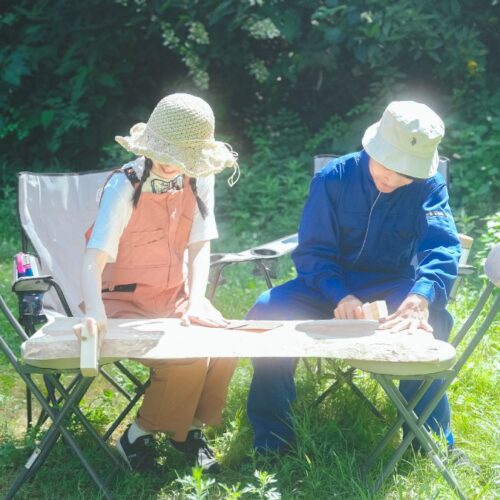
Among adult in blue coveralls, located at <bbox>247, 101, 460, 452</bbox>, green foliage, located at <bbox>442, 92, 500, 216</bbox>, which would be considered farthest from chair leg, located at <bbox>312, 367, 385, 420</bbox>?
green foliage, located at <bbox>442, 92, 500, 216</bbox>

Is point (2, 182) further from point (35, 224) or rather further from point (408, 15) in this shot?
point (35, 224)

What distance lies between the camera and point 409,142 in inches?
112

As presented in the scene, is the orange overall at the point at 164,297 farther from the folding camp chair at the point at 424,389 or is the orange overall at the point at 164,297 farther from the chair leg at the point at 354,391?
the folding camp chair at the point at 424,389

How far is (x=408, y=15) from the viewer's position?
226 inches

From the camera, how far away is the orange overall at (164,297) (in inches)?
117

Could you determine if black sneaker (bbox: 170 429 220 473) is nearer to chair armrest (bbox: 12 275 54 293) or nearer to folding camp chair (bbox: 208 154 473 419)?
folding camp chair (bbox: 208 154 473 419)

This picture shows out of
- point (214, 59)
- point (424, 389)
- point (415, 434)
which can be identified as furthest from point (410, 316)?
point (214, 59)

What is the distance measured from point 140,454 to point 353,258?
3.37 feet

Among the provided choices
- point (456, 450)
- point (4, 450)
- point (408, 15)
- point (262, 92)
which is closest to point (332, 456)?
point (456, 450)

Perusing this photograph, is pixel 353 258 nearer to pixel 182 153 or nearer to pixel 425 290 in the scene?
pixel 425 290

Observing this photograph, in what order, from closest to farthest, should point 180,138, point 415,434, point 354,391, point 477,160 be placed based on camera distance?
1. point 415,434
2. point 180,138
3. point 354,391
4. point 477,160

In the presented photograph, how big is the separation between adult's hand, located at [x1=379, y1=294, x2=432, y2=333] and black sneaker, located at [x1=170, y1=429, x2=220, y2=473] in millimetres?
808

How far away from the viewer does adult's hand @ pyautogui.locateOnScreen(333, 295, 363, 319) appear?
2913 millimetres

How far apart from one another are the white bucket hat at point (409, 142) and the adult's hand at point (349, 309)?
460 mm
